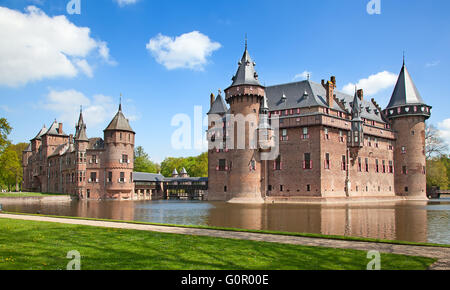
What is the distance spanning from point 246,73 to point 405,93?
2789 centimetres

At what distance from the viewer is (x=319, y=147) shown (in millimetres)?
43969

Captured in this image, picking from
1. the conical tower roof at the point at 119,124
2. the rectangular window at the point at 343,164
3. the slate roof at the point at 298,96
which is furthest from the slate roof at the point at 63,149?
the rectangular window at the point at 343,164

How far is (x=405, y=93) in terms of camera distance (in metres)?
57.1

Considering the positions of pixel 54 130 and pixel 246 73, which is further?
pixel 54 130

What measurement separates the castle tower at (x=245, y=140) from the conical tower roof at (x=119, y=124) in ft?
68.0

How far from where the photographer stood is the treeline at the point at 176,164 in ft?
277

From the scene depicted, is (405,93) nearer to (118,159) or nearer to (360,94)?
(360,94)

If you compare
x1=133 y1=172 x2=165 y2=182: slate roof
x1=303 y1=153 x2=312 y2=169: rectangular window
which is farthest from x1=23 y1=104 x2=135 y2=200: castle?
x1=303 y1=153 x2=312 y2=169: rectangular window

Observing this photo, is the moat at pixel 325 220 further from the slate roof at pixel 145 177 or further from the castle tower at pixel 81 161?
the slate roof at pixel 145 177

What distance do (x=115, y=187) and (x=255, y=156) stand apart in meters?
24.4

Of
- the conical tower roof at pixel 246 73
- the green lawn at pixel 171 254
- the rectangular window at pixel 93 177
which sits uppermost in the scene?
the conical tower roof at pixel 246 73

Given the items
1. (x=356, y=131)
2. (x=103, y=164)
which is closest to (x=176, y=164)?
(x=103, y=164)

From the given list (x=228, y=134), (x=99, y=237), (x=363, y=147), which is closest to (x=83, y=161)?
(x=228, y=134)
